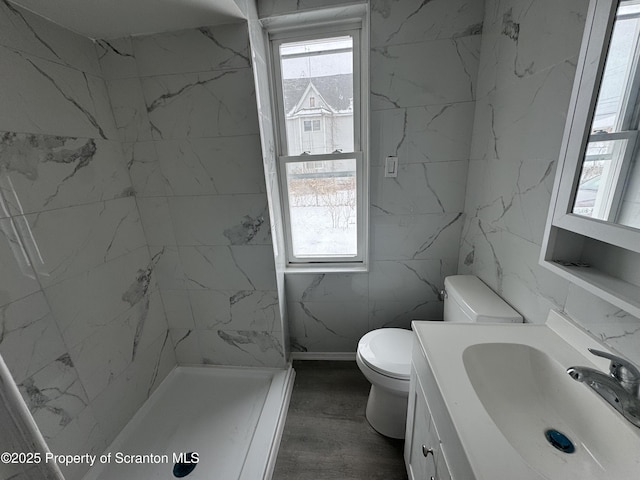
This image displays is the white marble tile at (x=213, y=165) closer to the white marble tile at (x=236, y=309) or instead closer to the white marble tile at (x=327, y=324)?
the white marble tile at (x=236, y=309)

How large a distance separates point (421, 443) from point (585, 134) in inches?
44.1

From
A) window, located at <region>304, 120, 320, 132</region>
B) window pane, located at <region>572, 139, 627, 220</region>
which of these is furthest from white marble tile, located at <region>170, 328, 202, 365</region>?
window pane, located at <region>572, 139, 627, 220</region>

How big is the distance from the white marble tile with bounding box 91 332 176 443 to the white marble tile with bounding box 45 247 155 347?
0.35 meters

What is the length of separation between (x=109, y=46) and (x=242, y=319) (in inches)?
64.9

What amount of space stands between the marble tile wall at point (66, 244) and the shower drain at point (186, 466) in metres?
0.40

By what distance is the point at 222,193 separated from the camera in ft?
4.79

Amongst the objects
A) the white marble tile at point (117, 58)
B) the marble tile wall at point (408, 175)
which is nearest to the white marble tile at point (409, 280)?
the marble tile wall at point (408, 175)

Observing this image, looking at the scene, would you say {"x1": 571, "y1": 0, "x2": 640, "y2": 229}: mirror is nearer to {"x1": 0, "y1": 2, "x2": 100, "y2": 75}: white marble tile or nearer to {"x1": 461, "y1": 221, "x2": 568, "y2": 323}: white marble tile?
{"x1": 461, "y1": 221, "x2": 568, "y2": 323}: white marble tile

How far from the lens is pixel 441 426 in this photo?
71 cm

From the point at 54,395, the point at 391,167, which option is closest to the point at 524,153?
the point at 391,167

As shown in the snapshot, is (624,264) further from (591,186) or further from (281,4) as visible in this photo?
(281,4)

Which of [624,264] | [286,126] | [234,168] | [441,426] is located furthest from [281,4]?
[441,426]

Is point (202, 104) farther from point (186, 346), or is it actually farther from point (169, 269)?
point (186, 346)

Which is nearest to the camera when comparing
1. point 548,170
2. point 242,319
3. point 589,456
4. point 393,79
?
point 589,456
